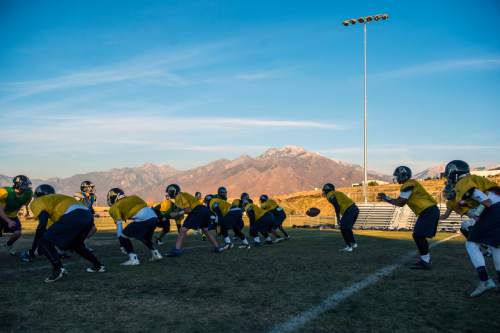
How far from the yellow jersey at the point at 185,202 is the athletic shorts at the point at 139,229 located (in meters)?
1.41

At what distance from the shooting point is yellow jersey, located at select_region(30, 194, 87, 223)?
Result: 7094mm

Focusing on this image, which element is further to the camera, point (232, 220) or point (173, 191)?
point (232, 220)

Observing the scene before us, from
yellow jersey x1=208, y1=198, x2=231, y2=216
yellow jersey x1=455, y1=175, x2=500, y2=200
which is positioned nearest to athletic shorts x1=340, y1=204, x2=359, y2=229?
yellow jersey x1=208, y1=198, x2=231, y2=216

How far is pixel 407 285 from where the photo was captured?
6422 mm

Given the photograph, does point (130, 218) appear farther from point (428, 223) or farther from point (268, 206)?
point (428, 223)

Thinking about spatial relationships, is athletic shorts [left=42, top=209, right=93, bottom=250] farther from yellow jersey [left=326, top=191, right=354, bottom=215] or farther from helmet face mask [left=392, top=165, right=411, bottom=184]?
yellow jersey [left=326, top=191, right=354, bottom=215]

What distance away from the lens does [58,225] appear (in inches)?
278

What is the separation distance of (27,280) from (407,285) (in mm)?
6415

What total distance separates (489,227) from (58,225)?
688 cm

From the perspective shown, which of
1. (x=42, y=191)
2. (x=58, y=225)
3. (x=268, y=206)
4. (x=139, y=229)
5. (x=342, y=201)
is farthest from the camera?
(x=268, y=206)

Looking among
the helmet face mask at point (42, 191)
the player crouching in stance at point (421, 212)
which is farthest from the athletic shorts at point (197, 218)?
the player crouching in stance at point (421, 212)

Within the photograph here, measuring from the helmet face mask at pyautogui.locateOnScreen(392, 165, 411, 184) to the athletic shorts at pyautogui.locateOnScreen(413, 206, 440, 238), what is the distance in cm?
82

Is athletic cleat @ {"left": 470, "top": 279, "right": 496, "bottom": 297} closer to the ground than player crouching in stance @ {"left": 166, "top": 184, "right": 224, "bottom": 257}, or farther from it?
closer to the ground

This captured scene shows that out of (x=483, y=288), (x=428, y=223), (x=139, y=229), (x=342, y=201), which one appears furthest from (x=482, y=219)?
(x=139, y=229)
